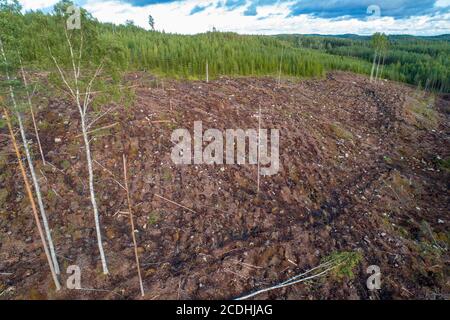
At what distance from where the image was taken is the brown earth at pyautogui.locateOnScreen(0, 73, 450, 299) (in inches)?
249

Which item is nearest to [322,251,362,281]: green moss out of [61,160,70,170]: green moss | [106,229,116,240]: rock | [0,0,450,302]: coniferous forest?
[0,0,450,302]: coniferous forest

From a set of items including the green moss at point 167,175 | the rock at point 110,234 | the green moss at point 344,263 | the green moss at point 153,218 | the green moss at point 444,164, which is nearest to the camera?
the green moss at point 344,263


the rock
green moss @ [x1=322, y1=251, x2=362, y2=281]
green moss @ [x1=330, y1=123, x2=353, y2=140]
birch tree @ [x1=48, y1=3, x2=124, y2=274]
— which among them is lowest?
green moss @ [x1=322, y1=251, x2=362, y2=281]

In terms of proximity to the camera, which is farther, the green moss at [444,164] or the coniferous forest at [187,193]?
the green moss at [444,164]

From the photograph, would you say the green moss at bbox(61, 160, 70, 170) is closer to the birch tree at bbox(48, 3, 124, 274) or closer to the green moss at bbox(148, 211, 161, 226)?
the green moss at bbox(148, 211, 161, 226)

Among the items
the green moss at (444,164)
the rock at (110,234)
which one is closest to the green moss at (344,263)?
the rock at (110,234)

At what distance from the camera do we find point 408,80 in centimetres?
4003

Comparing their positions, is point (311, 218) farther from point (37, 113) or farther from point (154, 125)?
point (37, 113)

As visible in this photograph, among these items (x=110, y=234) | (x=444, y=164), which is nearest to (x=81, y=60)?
(x=110, y=234)

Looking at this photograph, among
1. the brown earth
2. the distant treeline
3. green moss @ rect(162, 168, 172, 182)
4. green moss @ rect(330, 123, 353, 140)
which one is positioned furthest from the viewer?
green moss @ rect(330, 123, 353, 140)

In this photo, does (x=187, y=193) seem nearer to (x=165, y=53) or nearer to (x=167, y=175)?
(x=167, y=175)

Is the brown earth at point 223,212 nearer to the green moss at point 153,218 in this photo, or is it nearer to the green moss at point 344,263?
the green moss at point 153,218

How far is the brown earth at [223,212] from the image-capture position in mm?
6328
